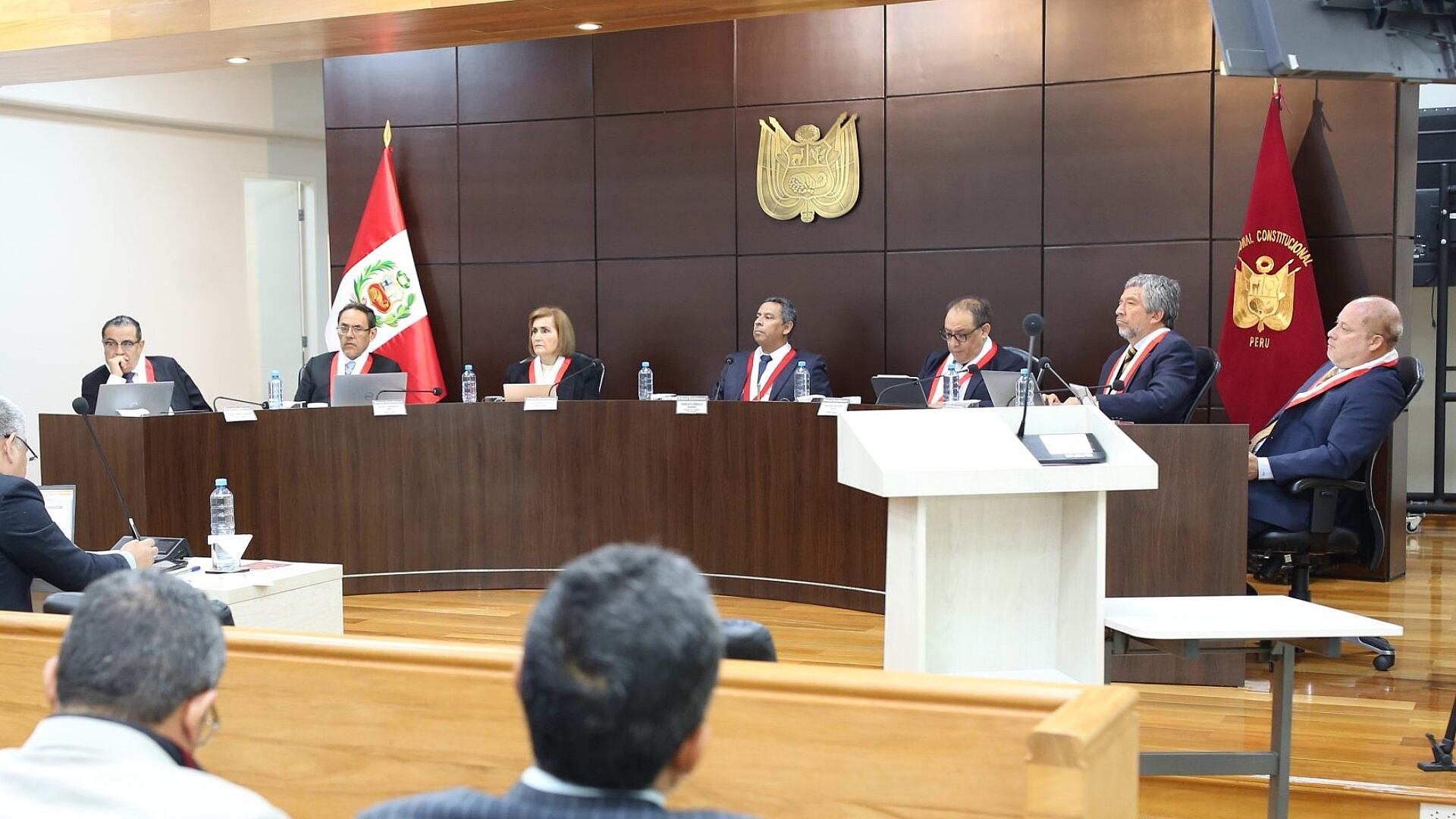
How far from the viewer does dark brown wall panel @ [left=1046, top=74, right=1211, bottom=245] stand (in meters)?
6.28

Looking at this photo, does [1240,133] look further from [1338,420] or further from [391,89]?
[391,89]

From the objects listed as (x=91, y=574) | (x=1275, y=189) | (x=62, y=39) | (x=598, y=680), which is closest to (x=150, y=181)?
(x=62, y=39)

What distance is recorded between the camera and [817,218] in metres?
7.00

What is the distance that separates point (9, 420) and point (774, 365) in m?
3.64

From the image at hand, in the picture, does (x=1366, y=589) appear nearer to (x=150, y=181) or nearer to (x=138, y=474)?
(x=138, y=474)

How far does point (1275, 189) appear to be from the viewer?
5.90 meters

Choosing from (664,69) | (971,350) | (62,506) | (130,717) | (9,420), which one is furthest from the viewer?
(664,69)

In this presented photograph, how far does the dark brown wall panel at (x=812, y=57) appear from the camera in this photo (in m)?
6.84

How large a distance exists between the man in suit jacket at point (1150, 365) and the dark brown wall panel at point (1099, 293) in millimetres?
1177

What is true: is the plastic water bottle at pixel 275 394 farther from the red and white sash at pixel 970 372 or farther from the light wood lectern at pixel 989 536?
the light wood lectern at pixel 989 536

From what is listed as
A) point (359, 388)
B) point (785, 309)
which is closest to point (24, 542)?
point (359, 388)

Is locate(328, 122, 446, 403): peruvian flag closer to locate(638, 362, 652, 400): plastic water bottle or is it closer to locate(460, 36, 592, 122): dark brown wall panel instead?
locate(460, 36, 592, 122): dark brown wall panel

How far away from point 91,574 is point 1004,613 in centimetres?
220

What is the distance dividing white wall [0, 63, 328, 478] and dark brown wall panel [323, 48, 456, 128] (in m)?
1.62
